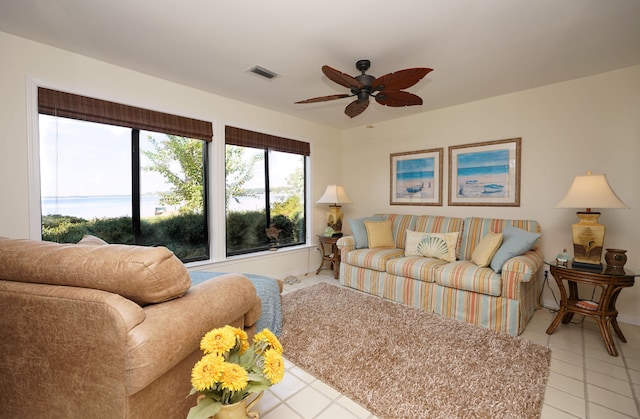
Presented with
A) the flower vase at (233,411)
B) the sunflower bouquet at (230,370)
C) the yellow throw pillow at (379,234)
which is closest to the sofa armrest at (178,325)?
the sunflower bouquet at (230,370)

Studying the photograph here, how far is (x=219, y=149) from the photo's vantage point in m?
3.45

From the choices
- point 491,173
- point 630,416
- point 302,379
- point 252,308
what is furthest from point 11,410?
point 491,173

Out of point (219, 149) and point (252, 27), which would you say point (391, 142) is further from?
point (252, 27)

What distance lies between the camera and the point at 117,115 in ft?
8.75

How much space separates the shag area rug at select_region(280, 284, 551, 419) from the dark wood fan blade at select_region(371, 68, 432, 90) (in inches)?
81.9

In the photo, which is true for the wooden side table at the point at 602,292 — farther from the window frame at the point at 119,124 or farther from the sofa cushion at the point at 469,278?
the window frame at the point at 119,124

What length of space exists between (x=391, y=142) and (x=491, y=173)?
1519 millimetres

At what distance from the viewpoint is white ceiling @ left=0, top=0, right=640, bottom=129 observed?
1.83 m

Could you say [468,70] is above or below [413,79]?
above

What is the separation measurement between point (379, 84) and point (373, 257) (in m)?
2.08

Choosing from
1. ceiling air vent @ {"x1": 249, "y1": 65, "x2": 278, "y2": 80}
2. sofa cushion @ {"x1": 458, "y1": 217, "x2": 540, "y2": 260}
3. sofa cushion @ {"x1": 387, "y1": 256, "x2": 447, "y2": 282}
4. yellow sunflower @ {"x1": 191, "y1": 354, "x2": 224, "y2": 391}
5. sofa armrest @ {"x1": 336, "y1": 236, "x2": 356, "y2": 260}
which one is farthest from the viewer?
sofa armrest @ {"x1": 336, "y1": 236, "x2": 356, "y2": 260}

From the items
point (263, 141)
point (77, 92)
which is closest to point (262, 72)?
point (263, 141)

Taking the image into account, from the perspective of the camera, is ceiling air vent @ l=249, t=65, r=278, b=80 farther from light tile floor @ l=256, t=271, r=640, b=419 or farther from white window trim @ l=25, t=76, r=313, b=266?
light tile floor @ l=256, t=271, r=640, b=419

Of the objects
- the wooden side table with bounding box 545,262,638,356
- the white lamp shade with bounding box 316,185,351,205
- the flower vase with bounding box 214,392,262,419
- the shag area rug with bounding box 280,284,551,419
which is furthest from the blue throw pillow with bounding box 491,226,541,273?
the flower vase with bounding box 214,392,262,419
